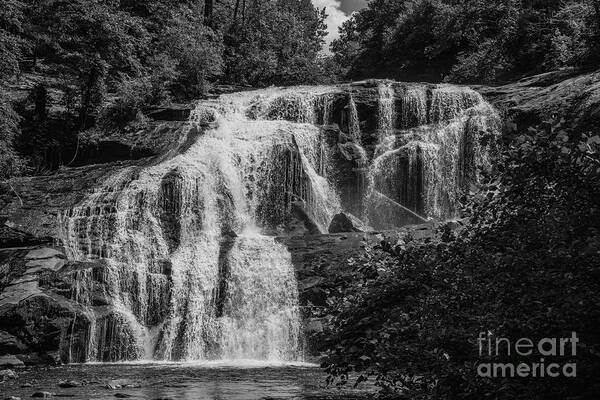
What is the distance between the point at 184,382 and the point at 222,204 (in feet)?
38.3

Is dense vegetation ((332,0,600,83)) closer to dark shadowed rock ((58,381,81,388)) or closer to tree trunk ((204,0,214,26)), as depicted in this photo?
tree trunk ((204,0,214,26))

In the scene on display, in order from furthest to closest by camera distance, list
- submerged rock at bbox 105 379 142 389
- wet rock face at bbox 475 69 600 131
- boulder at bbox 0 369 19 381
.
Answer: wet rock face at bbox 475 69 600 131, boulder at bbox 0 369 19 381, submerged rock at bbox 105 379 142 389

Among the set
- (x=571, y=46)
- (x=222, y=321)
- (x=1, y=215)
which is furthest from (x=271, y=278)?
(x=571, y=46)

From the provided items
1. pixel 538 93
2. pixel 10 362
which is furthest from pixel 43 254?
pixel 538 93

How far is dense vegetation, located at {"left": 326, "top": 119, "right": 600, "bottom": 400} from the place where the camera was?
4785 millimetres

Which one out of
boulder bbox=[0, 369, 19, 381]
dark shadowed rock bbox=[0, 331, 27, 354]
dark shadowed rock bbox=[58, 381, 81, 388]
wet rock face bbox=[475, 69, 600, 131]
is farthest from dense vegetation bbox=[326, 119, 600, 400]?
wet rock face bbox=[475, 69, 600, 131]

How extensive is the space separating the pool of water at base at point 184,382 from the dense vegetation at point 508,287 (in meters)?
3.80

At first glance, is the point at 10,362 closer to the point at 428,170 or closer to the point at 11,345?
the point at 11,345

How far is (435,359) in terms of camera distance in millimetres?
5777

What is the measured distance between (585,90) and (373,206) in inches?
378

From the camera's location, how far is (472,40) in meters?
42.5

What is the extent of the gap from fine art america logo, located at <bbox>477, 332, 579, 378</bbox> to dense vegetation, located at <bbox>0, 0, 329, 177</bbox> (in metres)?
25.4

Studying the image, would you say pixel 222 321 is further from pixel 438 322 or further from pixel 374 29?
pixel 374 29

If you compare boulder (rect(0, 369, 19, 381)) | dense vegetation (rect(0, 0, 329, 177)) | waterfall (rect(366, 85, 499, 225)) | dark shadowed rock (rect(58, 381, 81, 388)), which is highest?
dense vegetation (rect(0, 0, 329, 177))
